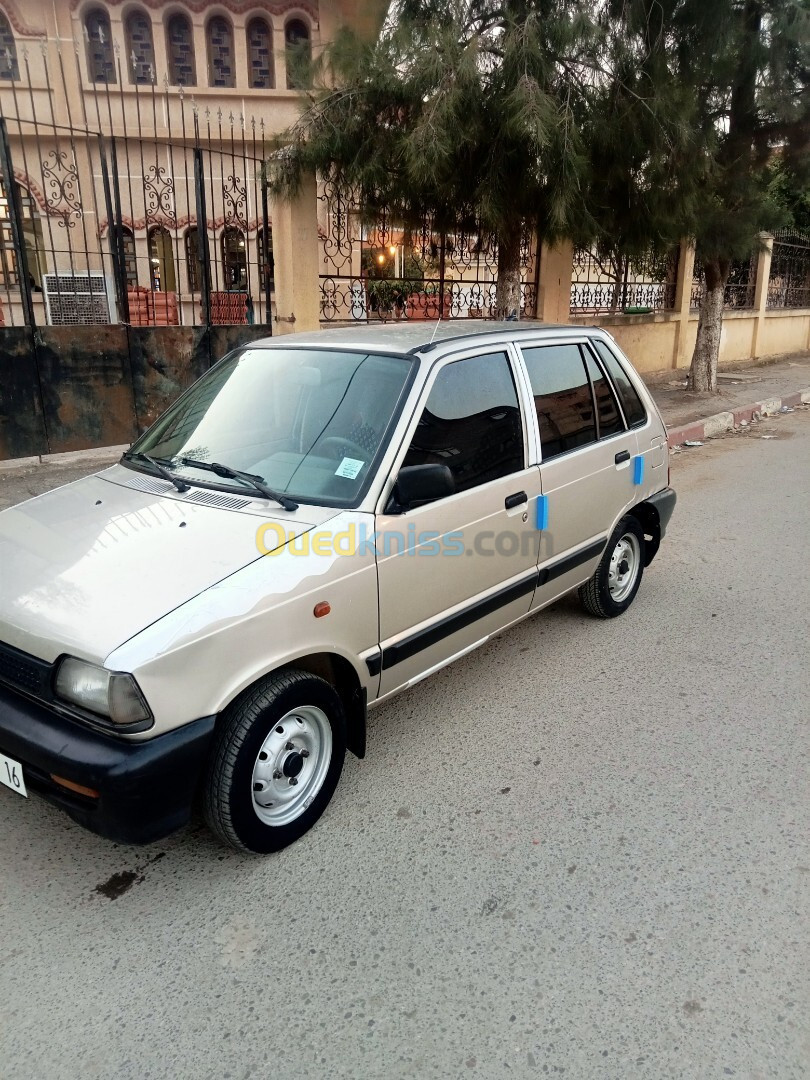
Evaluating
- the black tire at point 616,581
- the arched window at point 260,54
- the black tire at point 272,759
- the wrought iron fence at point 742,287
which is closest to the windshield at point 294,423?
the black tire at point 272,759

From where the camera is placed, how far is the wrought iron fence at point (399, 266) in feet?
29.0

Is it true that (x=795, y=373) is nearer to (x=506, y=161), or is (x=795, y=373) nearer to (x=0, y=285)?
(x=506, y=161)

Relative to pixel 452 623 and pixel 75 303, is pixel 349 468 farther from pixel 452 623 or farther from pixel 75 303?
pixel 75 303

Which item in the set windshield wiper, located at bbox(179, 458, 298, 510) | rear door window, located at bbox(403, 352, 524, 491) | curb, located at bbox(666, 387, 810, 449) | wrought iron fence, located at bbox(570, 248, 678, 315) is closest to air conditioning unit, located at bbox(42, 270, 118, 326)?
wrought iron fence, located at bbox(570, 248, 678, 315)

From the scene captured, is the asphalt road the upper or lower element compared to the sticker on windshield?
lower

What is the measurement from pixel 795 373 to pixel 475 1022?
1782cm

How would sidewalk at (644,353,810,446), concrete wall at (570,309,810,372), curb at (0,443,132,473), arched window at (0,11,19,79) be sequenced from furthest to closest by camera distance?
1. arched window at (0,11,19,79)
2. concrete wall at (570,309,810,372)
3. sidewalk at (644,353,810,446)
4. curb at (0,443,132,473)

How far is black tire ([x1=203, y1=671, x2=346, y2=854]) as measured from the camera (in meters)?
2.50

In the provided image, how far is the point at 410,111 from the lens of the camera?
23.9 feet

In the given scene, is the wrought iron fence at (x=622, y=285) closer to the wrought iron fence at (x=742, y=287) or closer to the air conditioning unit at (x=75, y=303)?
the wrought iron fence at (x=742, y=287)

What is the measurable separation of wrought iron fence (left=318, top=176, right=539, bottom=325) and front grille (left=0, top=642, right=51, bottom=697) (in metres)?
7.11

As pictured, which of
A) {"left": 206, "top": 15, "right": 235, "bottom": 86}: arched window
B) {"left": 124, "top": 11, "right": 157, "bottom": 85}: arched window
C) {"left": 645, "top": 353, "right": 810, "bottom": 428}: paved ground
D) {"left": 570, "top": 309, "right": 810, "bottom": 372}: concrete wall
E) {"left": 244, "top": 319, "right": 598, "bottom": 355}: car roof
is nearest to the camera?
{"left": 244, "top": 319, "right": 598, "bottom": 355}: car roof

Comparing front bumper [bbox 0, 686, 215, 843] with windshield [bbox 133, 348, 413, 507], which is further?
windshield [bbox 133, 348, 413, 507]

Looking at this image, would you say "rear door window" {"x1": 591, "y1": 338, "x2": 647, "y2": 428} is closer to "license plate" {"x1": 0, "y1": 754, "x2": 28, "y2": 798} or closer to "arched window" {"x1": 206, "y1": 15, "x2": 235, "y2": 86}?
"license plate" {"x1": 0, "y1": 754, "x2": 28, "y2": 798}
